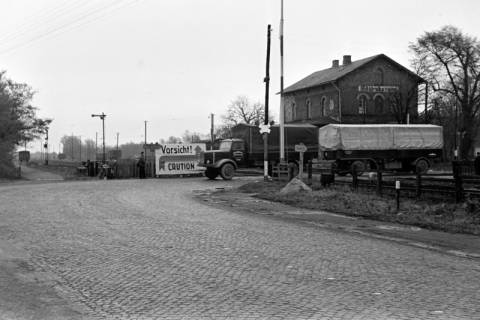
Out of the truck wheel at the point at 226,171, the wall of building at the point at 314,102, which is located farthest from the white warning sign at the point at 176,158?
the wall of building at the point at 314,102

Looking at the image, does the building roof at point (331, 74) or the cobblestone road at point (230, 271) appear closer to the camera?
the cobblestone road at point (230, 271)

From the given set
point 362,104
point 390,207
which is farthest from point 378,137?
point 362,104

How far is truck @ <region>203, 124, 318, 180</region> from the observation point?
Result: 109 feet

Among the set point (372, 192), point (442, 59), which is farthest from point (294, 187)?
point (442, 59)

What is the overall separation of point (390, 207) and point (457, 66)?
46.6m

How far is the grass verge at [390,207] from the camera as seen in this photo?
12.7 metres

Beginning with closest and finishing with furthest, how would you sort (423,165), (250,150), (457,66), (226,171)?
1. (226,171)
2. (250,150)
3. (423,165)
4. (457,66)

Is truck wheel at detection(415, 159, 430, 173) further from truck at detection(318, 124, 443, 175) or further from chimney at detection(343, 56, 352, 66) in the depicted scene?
chimney at detection(343, 56, 352, 66)

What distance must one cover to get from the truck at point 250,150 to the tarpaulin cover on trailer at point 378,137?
1086mm

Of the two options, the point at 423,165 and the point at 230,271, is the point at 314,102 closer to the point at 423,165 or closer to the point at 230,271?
the point at 423,165

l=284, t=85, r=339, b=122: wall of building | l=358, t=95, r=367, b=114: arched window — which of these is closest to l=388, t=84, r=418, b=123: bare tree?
l=358, t=95, r=367, b=114: arched window

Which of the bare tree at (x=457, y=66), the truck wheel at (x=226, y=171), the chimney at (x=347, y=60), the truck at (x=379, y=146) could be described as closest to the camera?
the truck wheel at (x=226, y=171)

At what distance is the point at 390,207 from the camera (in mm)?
15305

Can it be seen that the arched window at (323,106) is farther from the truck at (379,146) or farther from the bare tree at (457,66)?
the truck at (379,146)
